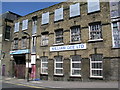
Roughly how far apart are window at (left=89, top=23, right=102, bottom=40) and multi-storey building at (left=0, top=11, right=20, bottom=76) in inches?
598

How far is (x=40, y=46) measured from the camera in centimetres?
1934

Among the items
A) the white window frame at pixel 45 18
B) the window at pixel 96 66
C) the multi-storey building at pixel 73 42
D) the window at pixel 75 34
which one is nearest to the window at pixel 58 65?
the multi-storey building at pixel 73 42

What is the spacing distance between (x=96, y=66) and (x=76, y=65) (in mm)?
2366

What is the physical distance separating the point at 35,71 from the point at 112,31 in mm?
11537

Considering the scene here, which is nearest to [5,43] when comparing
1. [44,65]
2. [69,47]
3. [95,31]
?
[44,65]

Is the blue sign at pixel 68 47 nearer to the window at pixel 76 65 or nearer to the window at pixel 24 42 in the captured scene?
the window at pixel 76 65

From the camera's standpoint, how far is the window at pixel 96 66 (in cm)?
1391

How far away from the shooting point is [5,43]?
24.7 m

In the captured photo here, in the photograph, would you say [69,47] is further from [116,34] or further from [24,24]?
[24,24]

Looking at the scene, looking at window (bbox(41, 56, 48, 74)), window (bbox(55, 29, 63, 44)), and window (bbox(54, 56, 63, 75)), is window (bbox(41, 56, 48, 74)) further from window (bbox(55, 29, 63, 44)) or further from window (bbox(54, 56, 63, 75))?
window (bbox(55, 29, 63, 44))

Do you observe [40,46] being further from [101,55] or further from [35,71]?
[101,55]

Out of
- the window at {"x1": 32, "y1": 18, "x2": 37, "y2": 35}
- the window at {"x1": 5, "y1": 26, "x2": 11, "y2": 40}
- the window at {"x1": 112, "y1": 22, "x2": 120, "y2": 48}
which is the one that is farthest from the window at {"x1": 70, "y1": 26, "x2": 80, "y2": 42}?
the window at {"x1": 5, "y1": 26, "x2": 11, "y2": 40}

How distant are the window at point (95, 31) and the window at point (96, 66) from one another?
2.02m

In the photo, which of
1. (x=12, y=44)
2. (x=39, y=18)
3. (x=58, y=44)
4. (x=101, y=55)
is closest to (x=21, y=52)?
(x=12, y=44)
